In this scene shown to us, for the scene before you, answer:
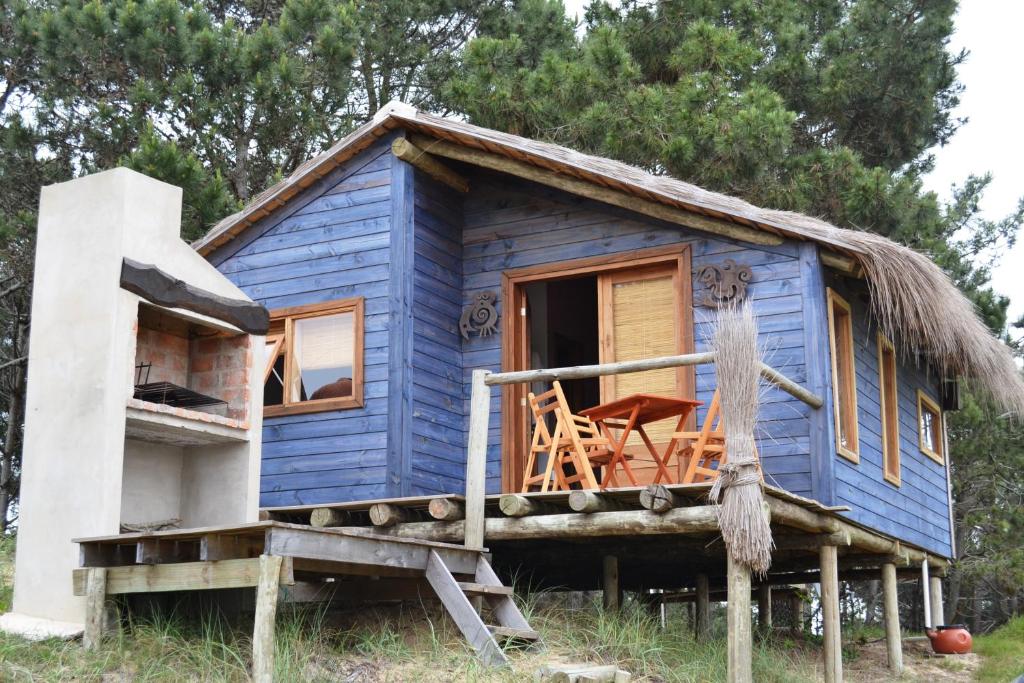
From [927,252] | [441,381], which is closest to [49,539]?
[441,381]

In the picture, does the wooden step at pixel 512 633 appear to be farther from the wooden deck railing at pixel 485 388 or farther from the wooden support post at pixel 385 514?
the wooden support post at pixel 385 514

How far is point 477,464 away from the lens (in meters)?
7.90

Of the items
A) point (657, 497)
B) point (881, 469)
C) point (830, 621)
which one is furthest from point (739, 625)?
point (881, 469)

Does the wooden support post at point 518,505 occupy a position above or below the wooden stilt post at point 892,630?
above

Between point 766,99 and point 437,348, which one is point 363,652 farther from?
point 766,99

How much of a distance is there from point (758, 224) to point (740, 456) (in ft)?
8.22

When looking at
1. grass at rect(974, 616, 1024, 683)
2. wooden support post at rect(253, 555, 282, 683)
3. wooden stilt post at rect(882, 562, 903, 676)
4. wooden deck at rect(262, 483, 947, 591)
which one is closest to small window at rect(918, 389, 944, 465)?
wooden deck at rect(262, 483, 947, 591)

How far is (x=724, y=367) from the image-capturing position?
281 inches

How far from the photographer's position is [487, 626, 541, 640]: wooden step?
22.8 ft

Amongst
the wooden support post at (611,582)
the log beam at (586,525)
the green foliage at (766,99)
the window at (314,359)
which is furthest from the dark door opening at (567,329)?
the log beam at (586,525)

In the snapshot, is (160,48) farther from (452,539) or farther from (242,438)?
(452,539)

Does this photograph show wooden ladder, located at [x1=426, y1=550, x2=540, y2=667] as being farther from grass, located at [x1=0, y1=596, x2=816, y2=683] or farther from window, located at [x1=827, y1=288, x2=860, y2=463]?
window, located at [x1=827, y1=288, x2=860, y2=463]

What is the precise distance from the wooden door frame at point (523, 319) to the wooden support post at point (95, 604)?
3.61 metres

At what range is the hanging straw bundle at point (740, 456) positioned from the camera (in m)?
6.93
